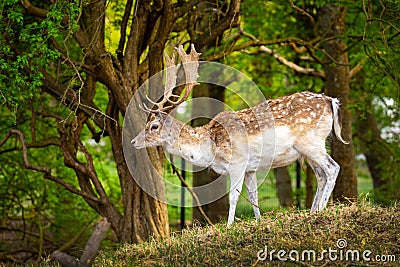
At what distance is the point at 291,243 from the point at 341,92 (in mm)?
6483

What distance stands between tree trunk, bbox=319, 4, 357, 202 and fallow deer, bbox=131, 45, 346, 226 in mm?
4385

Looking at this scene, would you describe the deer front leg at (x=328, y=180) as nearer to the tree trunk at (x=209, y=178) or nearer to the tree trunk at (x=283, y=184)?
the tree trunk at (x=209, y=178)

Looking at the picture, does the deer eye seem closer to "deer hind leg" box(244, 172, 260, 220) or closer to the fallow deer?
the fallow deer

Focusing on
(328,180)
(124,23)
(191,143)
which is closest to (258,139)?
(191,143)

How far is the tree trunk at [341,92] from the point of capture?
491 inches

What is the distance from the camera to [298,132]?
7949 millimetres

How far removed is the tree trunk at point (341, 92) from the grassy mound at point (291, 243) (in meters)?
4.63

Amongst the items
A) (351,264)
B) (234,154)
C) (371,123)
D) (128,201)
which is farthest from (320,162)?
(371,123)

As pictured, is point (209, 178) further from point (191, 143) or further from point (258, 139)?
point (258, 139)

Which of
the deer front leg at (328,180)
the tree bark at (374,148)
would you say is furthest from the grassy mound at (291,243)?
the tree bark at (374,148)

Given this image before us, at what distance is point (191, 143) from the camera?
→ 8094mm

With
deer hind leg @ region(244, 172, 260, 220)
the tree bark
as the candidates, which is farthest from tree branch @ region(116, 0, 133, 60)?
the tree bark

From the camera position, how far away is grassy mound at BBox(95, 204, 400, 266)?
640cm

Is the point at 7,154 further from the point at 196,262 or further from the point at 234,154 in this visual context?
the point at 196,262
